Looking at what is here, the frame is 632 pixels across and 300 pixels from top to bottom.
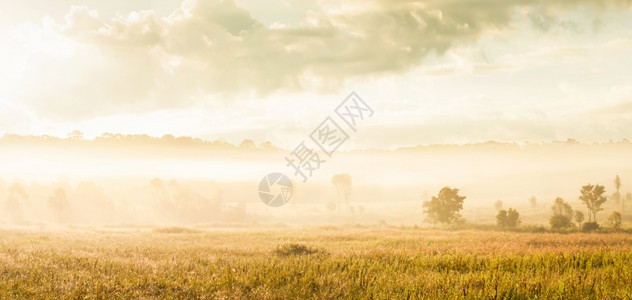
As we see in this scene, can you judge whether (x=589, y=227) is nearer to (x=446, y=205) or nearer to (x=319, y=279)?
(x=446, y=205)

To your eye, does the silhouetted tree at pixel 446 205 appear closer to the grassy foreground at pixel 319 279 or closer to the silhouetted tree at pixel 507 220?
the silhouetted tree at pixel 507 220

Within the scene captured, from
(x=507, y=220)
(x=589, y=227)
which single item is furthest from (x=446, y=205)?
(x=589, y=227)

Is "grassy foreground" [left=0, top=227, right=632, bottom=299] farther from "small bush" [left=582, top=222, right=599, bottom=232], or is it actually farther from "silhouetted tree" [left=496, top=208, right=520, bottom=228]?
"silhouetted tree" [left=496, top=208, right=520, bottom=228]

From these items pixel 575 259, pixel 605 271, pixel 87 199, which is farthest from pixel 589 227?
pixel 87 199

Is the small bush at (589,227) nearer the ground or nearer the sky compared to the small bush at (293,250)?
nearer the ground

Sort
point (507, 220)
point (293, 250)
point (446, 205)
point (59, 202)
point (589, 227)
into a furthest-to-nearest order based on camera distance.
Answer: point (59, 202), point (446, 205), point (507, 220), point (589, 227), point (293, 250)

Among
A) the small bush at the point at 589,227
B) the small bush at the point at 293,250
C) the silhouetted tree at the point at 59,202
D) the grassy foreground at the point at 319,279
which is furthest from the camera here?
the silhouetted tree at the point at 59,202

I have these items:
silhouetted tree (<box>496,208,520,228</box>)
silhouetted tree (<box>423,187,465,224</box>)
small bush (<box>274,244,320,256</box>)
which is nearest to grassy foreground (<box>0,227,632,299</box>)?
small bush (<box>274,244,320,256</box>)

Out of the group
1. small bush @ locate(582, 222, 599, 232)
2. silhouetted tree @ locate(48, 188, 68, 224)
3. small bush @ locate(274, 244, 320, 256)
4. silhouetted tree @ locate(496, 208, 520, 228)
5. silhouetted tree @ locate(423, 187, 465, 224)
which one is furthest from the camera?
silhouetted tree @ locate(48, 188, 68, 224)

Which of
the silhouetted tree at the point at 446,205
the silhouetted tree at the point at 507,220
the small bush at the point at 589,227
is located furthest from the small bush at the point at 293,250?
the silhouetted tree at the point at 446,205

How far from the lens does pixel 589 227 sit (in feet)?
145

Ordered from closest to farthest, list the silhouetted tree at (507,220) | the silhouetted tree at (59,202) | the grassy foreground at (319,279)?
1. the grassy foreground at (319,279)
2. the silhouetted tree at (507,220)
3. the silhouetted tree at (59,202)

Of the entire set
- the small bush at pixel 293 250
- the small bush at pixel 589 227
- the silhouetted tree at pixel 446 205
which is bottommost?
the small bush at pixel 589 227

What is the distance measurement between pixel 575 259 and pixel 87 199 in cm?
12772
